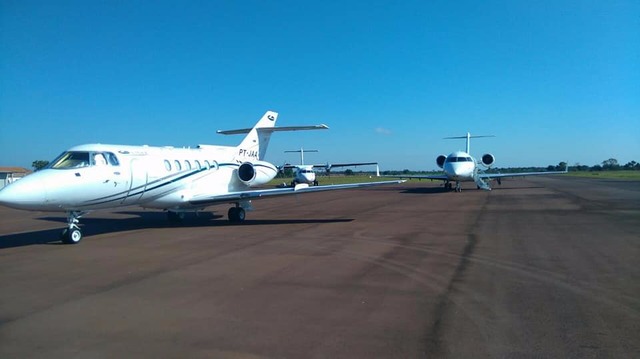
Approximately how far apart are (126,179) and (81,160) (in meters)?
1.40

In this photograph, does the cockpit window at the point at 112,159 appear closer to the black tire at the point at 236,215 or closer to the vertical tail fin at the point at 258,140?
the black tire at the point at 236,215

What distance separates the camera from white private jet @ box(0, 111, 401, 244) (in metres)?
10.5

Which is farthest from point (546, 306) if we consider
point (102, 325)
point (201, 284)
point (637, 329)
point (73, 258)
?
point (73, 258)

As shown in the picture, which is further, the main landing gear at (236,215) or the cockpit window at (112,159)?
the main landing gear at (236,215)

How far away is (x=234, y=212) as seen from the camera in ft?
52.9

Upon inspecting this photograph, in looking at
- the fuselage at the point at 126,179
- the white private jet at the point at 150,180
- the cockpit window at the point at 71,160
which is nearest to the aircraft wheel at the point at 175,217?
the white private jet at the point at 150,180

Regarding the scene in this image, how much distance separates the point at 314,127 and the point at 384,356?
588 inches

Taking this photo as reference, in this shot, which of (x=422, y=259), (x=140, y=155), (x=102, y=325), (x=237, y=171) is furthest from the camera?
(x=237, y=171)

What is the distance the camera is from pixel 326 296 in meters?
6.11

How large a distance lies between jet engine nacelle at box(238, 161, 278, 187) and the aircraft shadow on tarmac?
175 centimetres

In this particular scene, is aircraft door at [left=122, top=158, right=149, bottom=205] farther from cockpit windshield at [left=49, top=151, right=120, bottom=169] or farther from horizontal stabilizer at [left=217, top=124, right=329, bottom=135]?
horizontal stabilizer at [left=217, top=124, right=329, bottom=135]

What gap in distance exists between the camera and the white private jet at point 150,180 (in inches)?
412

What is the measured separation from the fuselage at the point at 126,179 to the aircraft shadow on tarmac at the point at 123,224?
3.76 feet

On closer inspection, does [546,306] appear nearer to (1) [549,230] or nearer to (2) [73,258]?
(1) [549,230]
